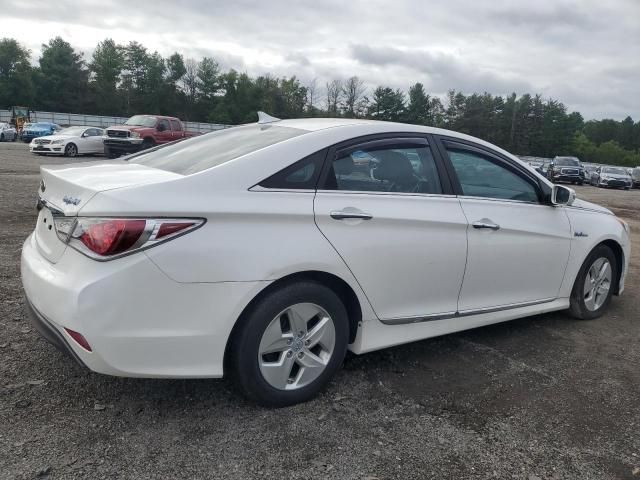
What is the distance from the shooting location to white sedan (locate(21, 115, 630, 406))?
8.27ft

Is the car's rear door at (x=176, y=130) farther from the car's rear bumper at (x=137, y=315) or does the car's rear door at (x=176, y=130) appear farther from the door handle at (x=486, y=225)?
the car's rear bumper at (x=137, y=315)

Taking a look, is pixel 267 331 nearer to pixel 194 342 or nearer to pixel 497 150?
pixel 194 342

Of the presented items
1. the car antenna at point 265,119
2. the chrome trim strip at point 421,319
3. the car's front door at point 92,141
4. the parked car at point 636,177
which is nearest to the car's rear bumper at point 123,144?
the car's front door at point 92,141

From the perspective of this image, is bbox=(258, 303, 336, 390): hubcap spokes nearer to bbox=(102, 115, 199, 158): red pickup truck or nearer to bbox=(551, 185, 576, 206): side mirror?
bbox=(551, 185, 576, 206): side mirror

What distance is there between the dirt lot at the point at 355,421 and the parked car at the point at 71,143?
21196 millimetres

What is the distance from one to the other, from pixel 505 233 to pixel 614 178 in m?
31.8

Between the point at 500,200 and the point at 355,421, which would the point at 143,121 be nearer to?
the point at 500,200

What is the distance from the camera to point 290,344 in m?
2.94

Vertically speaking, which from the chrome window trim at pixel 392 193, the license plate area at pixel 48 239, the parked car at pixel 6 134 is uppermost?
the chrome window trim at pixel 392 193

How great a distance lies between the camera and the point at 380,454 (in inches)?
105

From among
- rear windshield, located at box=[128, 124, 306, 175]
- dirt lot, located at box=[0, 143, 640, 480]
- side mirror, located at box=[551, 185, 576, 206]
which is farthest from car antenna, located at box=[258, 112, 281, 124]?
side mirror, located at box=[551, 185, 576, 206]

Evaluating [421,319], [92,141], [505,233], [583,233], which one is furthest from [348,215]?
[92,141]

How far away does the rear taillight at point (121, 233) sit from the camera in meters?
2.48

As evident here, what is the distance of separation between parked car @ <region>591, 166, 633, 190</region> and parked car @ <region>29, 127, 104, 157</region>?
1061 inches
